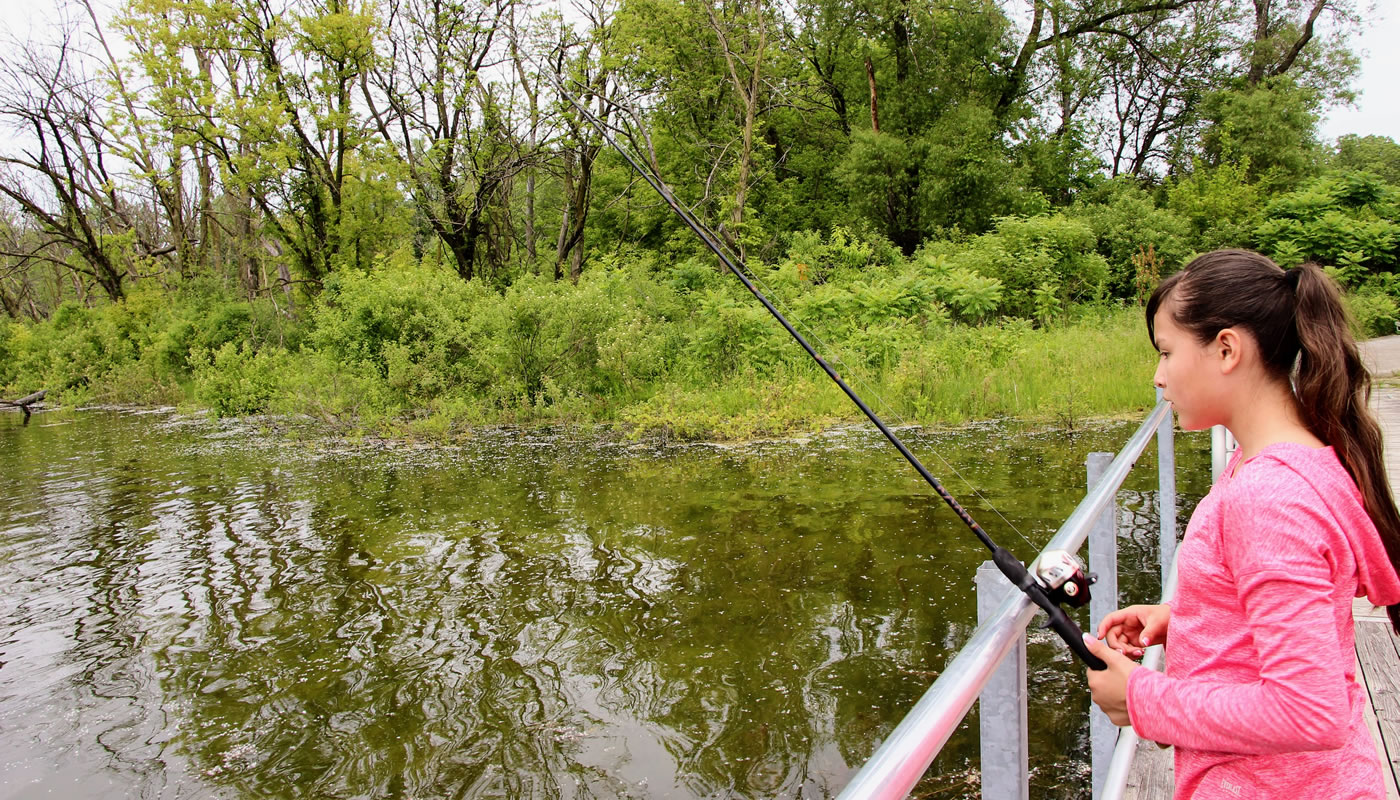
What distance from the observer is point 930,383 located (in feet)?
37.6

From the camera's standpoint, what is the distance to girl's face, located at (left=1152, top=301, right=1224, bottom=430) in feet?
4.06

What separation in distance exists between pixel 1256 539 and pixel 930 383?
35.0ft

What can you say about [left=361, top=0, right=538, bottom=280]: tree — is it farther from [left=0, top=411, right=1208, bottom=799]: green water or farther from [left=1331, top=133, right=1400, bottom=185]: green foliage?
[left=1331, top=133, right=1400, bottom=185]: green foliage

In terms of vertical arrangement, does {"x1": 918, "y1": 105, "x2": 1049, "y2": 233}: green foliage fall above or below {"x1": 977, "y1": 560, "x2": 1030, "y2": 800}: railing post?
above

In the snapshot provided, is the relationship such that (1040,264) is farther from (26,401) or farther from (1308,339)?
(26,401)

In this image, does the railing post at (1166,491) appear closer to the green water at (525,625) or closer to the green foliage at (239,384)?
the green water at (525,625)

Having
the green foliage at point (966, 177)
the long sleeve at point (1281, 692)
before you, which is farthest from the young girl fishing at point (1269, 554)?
the green foliage at point (966, 177)

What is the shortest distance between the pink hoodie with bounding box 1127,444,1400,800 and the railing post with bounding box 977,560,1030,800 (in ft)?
0.53

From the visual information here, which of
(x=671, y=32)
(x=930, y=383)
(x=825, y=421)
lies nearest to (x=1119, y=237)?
(x=930, y=383)

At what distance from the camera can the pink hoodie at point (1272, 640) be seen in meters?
0.99

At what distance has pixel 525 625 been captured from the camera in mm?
5336

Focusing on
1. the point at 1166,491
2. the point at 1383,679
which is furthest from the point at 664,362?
the point at 1383,679

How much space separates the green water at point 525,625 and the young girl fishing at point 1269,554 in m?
2.64

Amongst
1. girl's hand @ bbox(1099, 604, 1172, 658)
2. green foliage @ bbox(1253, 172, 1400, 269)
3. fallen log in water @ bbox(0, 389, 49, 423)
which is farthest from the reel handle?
fallen log in water @ bbox(0, 389, 49, 423)
